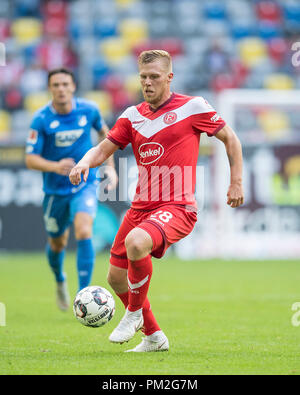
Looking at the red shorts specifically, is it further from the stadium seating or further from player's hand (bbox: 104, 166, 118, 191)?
the stadium seating

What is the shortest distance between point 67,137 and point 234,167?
339 cm

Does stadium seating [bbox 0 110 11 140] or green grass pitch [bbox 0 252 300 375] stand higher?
stadium seating [bbox 0 110 11 140]

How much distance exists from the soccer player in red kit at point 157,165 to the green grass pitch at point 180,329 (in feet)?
1.36

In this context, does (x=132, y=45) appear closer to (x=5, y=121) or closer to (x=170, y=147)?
(x=5, y=121)

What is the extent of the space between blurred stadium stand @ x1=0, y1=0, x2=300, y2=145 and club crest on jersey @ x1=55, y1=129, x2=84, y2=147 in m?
10.1

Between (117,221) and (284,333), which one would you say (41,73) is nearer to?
(117,221)

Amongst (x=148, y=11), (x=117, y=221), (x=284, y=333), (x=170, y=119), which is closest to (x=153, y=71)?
(x=170, y=119)

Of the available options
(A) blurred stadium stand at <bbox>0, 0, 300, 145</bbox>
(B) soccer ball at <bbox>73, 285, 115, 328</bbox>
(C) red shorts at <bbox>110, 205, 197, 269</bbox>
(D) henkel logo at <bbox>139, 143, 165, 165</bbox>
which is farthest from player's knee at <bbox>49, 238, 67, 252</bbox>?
(A) blurred stadium stand at <bbox>0, 0, 300, 145</bbox>

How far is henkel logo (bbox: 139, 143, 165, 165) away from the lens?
5.97m

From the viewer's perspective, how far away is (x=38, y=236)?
16422 mm

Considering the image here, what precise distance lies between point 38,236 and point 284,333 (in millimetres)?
10177

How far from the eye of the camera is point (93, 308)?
20.0 ft

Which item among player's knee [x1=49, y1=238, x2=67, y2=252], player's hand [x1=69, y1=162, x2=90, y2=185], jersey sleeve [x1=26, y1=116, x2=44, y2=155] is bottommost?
player's knee [x1=49, y1=238, x2=67, y2=252]

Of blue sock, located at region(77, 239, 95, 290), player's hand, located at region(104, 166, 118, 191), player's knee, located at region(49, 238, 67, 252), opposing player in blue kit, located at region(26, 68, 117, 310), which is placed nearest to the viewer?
player's hand, located at region(104, 166, 118, 191)
